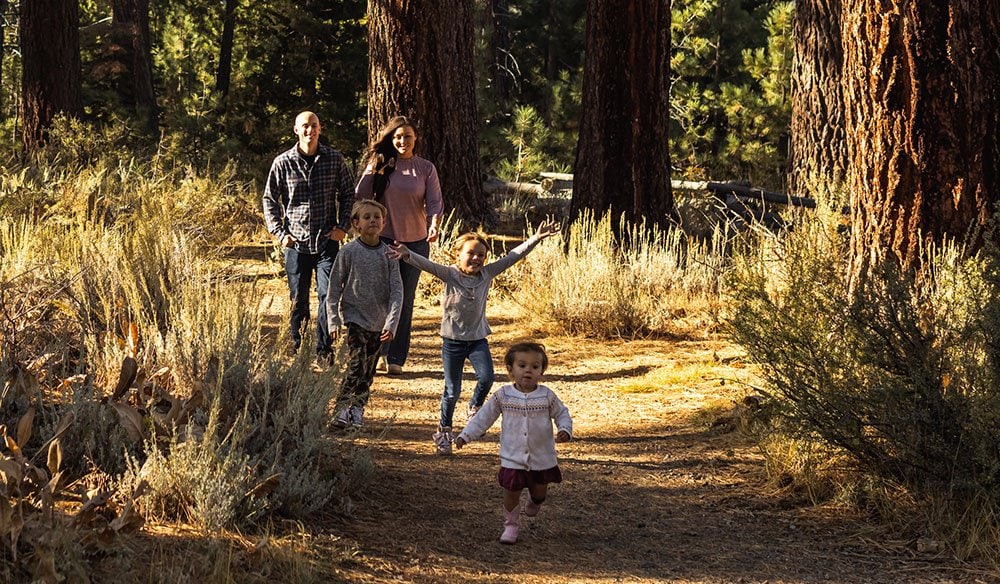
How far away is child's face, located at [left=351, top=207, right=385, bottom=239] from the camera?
23.4 ft

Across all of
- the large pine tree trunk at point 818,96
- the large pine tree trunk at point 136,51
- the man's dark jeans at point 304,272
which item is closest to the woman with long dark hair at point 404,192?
the man's dark jeans at point 304,272

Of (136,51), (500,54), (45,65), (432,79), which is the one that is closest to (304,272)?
(432,79)

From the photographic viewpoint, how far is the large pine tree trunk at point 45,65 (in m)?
18.4

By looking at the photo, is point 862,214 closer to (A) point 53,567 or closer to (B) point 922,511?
(B) point 922,511

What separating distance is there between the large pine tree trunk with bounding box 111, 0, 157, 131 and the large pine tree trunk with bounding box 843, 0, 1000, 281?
20843 mm

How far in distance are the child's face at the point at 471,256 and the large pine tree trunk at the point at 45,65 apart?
518 inches

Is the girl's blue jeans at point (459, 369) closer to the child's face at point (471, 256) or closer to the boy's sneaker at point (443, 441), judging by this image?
the boy's sneaker at point (443, 441)

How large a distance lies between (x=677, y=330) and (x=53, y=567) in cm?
704

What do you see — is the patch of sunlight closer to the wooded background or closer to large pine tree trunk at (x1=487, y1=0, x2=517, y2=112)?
the wooded background

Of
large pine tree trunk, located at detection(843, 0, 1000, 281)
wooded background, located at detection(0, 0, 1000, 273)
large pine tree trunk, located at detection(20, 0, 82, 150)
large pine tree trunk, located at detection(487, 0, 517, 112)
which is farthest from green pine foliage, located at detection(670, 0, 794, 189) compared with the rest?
large pine tree trunk, located at detection(843, 0, 1000, 281)

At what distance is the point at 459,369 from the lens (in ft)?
22.9

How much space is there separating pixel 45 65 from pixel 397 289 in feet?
43.5

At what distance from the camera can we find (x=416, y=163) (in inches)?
353

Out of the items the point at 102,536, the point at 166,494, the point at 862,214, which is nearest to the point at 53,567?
the point at 102,536
